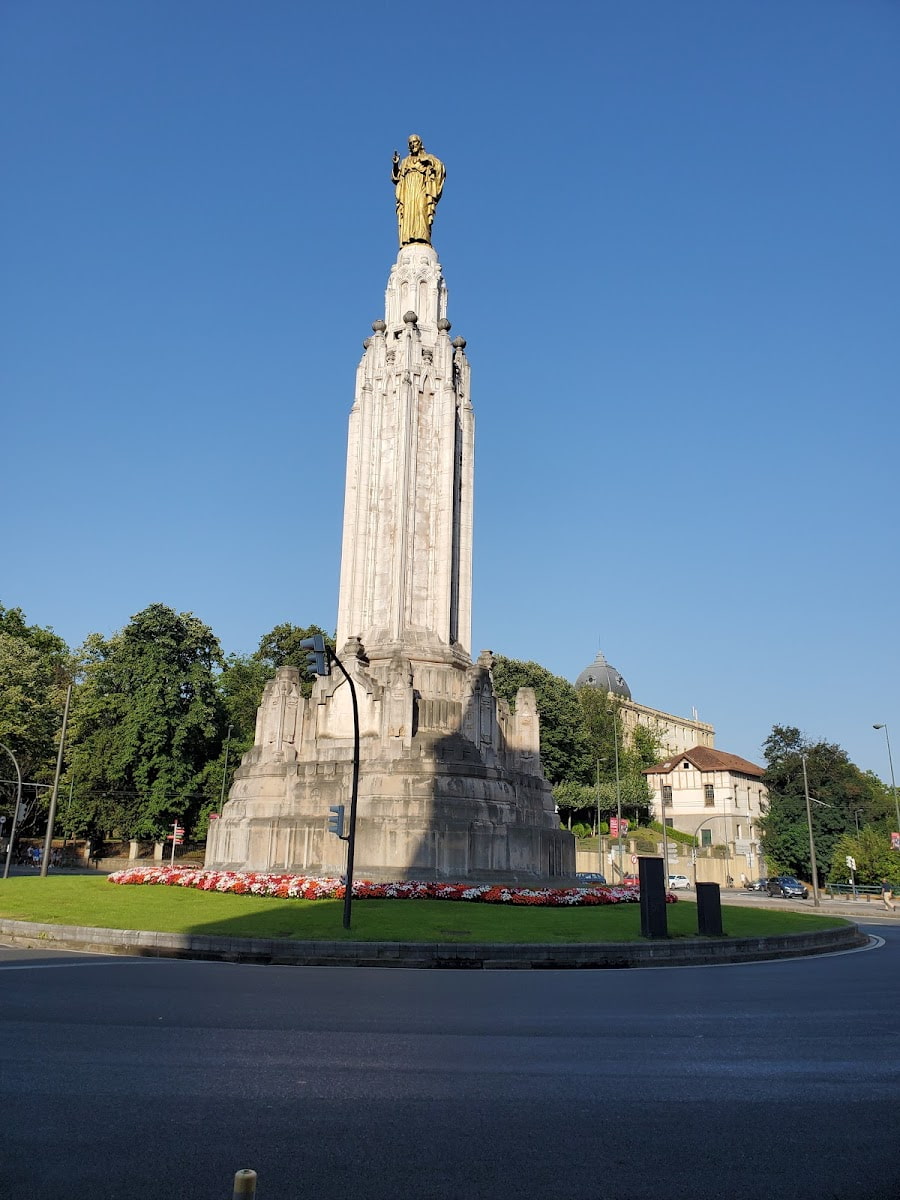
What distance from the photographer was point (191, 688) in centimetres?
5622

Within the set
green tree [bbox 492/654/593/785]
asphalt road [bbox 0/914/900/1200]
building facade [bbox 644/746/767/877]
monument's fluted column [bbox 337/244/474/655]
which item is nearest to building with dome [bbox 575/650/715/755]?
building facade [bbox 644/746/767/877]

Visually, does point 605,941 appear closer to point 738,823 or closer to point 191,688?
point 191,688

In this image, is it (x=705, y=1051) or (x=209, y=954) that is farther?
(x=209, y=954)

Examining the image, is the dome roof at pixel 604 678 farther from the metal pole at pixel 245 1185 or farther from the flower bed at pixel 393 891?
the metal pole at pixel 245 1185

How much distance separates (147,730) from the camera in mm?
52844

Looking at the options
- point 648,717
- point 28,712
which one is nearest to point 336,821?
point 28,712

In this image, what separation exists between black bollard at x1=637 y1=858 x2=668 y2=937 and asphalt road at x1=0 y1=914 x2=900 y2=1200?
6.26 metres

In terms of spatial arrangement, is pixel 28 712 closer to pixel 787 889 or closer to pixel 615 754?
pixel 787 889

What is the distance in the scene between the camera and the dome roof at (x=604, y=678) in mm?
144750

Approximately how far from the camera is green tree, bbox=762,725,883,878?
2655 inches

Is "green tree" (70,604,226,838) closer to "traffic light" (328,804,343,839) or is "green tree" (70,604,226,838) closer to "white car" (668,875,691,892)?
"white car" (668,875,691,892)

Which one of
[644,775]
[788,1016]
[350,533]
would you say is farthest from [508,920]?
[644,775]

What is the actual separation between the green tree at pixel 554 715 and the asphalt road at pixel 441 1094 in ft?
200

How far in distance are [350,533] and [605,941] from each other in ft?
63.3
